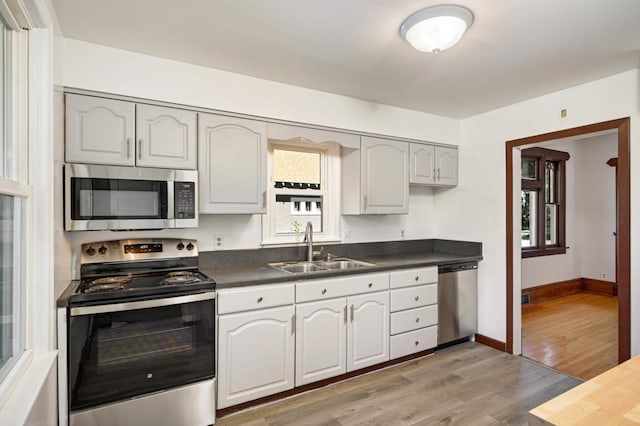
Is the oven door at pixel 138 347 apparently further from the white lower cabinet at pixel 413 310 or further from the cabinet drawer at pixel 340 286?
the white lower cabinet at pixel 413 310

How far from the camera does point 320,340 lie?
259 cm

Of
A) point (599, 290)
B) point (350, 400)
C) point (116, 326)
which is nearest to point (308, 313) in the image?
point (350, 400)

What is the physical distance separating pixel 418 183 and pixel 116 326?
2850mm

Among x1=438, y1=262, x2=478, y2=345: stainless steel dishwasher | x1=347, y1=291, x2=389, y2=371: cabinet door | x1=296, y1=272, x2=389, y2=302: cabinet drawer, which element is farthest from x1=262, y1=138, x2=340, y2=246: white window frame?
x1=438, y1=262, x2=478, y2=345: stainless steel dishwasher

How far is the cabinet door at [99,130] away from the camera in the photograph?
2035 mm

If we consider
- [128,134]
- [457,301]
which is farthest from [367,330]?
[128,134]

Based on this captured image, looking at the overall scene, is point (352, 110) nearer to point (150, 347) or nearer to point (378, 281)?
point (378, 281)

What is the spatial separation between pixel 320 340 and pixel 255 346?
1.70ft

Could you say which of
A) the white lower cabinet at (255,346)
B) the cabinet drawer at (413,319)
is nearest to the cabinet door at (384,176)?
the cabinet drawer at (413,319)

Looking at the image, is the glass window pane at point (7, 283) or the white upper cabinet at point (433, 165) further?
the white upper cabinet at point (433, 165)

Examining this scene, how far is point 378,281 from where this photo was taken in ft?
9.44

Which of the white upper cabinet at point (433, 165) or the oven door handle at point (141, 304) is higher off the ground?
the white upper cabinet at point (433, 165)

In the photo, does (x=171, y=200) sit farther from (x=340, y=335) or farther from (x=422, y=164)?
(x=422, y=164)

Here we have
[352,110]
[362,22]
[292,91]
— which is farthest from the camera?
[352,110]
